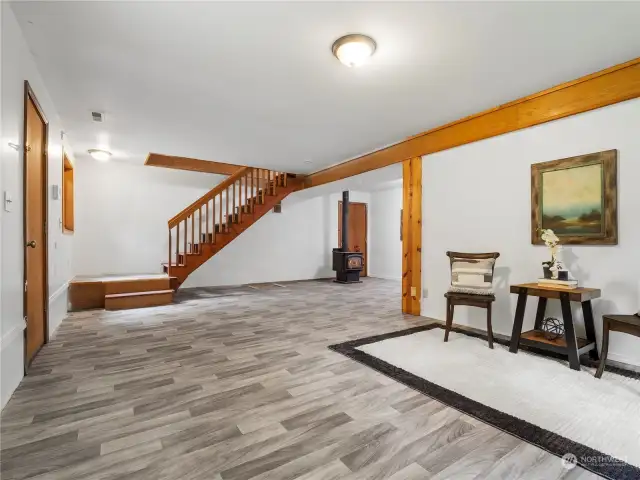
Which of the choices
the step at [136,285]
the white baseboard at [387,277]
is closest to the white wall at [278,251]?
the white baseboard at [387,277]

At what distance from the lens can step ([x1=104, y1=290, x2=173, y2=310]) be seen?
16.8 ft

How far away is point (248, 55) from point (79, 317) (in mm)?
4307

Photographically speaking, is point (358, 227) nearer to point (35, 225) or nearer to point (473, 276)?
point (473, 276)

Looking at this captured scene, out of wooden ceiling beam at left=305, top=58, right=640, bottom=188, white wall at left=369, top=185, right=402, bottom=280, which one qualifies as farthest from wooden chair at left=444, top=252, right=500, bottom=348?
white wall at left=369, top=185, right=402, bottom=280

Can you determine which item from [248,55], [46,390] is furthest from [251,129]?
[46,390]

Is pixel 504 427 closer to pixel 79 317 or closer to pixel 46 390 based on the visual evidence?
pixel 46 390

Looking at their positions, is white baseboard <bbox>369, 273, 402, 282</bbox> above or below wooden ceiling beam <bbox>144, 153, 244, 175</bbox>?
below

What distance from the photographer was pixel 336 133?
184 inches

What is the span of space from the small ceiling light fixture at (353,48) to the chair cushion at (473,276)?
234 centimetres

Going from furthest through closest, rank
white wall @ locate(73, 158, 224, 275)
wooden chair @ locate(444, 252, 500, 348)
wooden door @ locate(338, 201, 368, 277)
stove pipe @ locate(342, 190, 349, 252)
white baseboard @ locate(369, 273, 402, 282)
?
wooden door @ locate(338, 201, 368, 277)
white baseboard @ locate(369, 273, 402, 282)
stove pipe @ locate(342, 190, 349, 252)
white wall @ locate(73, 158, 224, 275)
wooden chair @ locate(444, 252, 500, 348)

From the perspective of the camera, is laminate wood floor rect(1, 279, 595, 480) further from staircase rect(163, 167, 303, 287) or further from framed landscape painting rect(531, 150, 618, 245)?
staircase rect(163, 167, 303, 287)

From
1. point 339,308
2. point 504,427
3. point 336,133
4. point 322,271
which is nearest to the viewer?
point 504,427

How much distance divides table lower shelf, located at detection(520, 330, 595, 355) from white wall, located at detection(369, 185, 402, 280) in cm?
602

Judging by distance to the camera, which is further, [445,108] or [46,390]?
[445,108]
